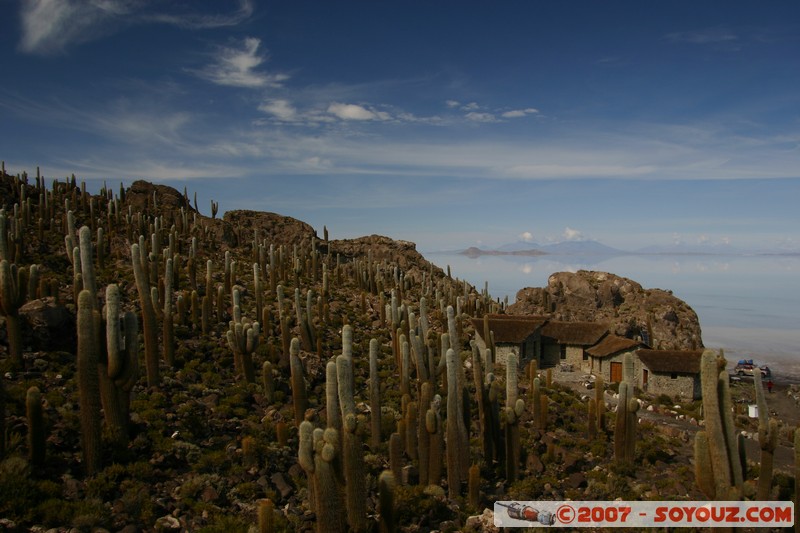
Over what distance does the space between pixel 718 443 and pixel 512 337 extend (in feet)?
77.4

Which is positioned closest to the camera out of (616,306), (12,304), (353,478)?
(353,478)

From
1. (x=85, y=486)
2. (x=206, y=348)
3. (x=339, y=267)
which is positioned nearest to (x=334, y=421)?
(x=85, y=486)

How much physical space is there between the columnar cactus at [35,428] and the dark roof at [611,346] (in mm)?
33200

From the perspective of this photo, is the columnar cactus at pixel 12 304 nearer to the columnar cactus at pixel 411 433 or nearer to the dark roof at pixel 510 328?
the columnar cactus at pixel 411 433

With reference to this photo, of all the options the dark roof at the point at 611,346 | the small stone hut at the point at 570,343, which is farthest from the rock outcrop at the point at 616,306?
the dark roof at the point at 611,346

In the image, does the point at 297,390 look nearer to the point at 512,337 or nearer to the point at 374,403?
the point at 374,403

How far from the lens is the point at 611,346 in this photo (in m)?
36.6

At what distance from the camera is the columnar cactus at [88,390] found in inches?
471

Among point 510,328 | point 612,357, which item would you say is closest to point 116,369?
point 510,328

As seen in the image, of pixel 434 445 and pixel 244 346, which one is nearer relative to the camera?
pixel 434 445

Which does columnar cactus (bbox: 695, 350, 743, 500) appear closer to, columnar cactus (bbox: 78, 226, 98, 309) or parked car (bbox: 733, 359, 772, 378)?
columnar cactus (bbox: 78, 226, 98, 309)

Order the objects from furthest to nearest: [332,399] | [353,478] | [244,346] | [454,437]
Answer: [244,346]
[454,437]
[332,399]
[353,478]

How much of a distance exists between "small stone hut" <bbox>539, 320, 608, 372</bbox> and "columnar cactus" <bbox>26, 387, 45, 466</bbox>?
33.5 metres

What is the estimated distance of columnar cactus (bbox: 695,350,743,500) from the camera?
11867 mm
